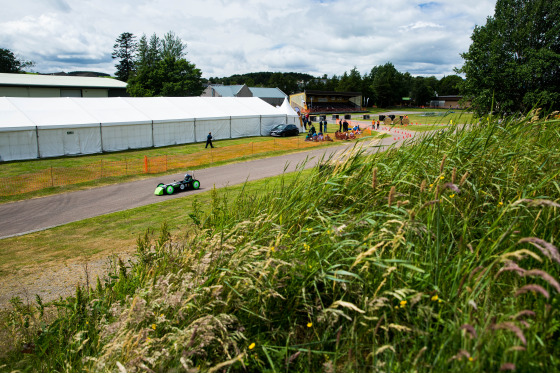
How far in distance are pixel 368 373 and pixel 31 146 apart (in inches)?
1121

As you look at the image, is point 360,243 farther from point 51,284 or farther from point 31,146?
point 31,146

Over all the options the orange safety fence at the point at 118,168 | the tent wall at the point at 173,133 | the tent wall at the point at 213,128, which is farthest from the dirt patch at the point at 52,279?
the tent wall at the point at 213,128

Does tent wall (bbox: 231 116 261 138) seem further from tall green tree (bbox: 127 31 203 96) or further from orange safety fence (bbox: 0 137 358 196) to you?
tall green tree (bbox: 127 31 203 96)

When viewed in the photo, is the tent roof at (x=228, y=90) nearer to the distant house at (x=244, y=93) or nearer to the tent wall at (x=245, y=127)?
the distant house at (x=244, y=93)

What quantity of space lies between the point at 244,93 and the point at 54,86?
141ft

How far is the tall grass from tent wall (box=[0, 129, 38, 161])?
24.0 m

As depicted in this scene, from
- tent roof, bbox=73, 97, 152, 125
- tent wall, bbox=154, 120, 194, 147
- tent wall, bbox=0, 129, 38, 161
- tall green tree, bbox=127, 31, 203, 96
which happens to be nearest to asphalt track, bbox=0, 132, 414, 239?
tent wall, bbox=0, 129, 38, 161

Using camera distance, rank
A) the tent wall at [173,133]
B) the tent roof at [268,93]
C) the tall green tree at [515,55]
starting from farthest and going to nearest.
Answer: the tent roof at [268,93]
the tall green tree at [515,55]
the tent wall at [173,133]

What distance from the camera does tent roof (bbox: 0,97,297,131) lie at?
84.7 feet

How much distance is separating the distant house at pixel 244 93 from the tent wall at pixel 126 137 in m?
64.6

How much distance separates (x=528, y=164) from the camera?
4.54 m

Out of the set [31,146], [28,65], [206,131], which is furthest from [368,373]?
[28,65]

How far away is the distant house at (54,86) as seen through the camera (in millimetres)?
62750

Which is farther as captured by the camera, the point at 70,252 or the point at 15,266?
the point at 70,252
